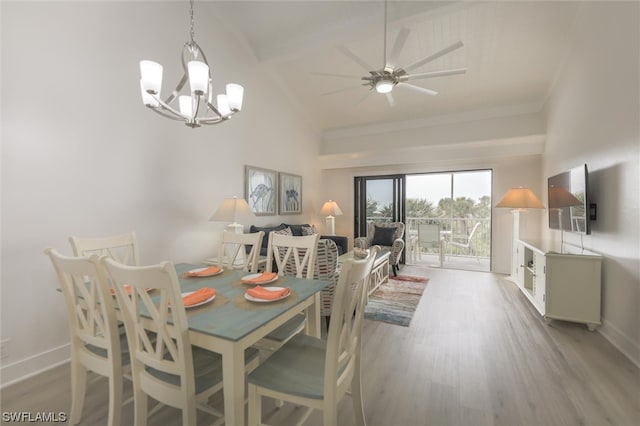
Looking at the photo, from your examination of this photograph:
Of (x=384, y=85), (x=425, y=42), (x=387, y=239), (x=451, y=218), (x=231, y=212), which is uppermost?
(x=425, y=42)

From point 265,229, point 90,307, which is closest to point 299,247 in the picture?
point 90,307

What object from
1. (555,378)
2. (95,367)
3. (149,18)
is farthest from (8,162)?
(555,378)

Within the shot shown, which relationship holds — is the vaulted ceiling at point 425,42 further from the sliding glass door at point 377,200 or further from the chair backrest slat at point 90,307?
the chair backrest slat at point 90,307

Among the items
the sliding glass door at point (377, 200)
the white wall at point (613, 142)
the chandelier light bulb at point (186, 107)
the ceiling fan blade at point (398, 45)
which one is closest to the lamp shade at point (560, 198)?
the white wall at point (613, 142)

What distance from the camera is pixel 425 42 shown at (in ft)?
11.4

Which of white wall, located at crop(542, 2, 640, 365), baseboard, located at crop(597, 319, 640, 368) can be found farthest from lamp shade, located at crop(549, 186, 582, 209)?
baseboard, located at crop(597, 319, 640, 368)

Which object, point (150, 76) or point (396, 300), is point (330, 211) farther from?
point (150, 76)

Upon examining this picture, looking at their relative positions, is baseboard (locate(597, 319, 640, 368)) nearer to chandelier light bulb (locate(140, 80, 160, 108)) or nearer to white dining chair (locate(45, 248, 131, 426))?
white dining chair (locate(45, 248, 131, 426))

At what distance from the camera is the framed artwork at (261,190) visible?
4168 millimetres

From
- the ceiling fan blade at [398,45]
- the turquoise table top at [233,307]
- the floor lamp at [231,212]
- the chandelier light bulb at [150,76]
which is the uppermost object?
the ceiling fan blade at [398,45]

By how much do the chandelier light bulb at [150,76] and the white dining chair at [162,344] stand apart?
1.12 meters

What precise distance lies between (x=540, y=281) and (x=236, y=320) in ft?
10.8

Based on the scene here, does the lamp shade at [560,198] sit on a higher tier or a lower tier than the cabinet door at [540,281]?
higher

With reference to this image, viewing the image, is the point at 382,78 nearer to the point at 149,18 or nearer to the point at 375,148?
the point at 149,18
